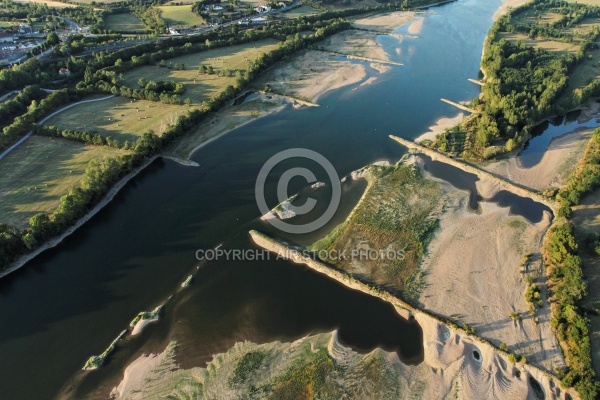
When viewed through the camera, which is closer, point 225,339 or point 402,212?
point 225,339

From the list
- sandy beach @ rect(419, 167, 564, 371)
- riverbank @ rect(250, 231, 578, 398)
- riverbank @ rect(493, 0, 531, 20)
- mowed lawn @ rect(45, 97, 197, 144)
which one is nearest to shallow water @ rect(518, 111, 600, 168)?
sandy beach @ rect(419, 167, 564, 371)

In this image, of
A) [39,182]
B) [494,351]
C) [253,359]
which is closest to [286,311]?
[253,359]

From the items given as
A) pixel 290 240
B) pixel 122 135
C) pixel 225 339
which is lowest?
pixel 225 339

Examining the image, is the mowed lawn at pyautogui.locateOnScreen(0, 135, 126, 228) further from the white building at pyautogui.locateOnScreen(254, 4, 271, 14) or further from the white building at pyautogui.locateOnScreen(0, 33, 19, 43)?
the white building at pyautogui.locateOnScreen(254, 4, 271, 14)

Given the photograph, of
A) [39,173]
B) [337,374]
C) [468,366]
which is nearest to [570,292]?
[468,366]

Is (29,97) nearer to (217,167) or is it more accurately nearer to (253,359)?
(217,167)

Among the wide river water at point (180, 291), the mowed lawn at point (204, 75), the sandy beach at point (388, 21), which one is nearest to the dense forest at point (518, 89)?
the wide river water at point (180, 291)

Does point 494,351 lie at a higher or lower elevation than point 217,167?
lower
